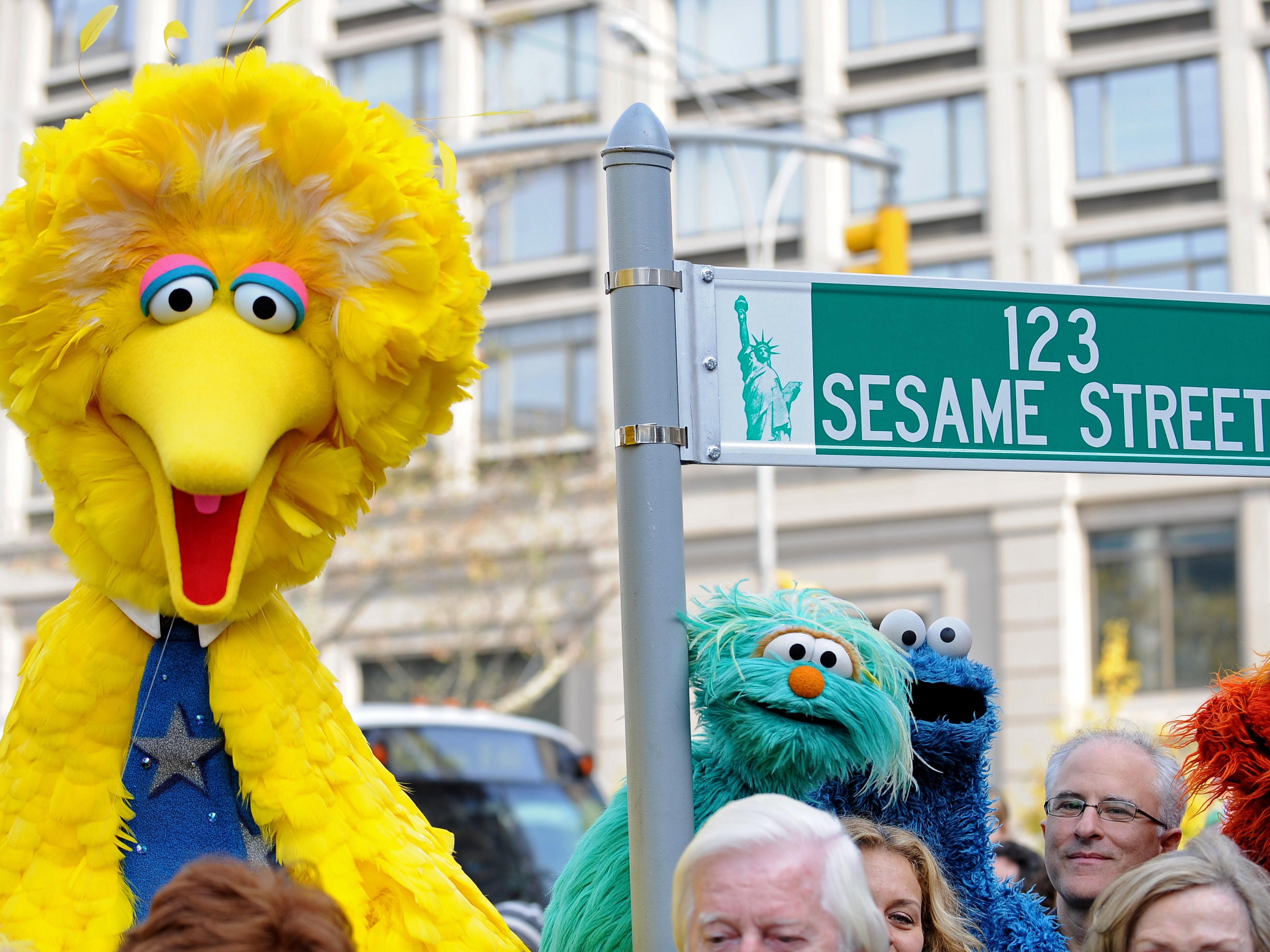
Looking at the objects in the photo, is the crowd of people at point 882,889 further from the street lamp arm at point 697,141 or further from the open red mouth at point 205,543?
the street lamp arm at point 697,141

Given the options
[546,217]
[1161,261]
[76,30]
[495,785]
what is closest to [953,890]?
[495,785]

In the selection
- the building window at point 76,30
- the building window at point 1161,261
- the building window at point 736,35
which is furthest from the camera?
the building window at point 76,30

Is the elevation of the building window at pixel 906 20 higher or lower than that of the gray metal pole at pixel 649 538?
higher

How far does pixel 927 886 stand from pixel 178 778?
1.22 m

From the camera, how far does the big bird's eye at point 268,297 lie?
246 cm

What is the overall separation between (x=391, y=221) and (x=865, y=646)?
1.03 m

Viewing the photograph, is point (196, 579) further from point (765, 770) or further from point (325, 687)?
point (765, 770)

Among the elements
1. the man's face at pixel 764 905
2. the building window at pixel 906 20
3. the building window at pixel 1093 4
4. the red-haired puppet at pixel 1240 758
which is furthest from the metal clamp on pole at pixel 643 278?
the building window at pixel 1093 4

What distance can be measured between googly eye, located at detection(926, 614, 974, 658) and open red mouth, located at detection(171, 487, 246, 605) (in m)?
1.22

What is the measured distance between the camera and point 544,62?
2020 cm

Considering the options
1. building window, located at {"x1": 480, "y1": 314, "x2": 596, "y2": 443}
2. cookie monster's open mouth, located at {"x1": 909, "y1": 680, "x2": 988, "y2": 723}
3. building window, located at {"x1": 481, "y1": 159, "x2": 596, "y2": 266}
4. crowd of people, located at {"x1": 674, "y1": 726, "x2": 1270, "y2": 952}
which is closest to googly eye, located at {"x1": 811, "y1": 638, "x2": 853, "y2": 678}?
crowd of people, located at {"x1": 674, "y1": 726, "x2": 1270, "y2": 952}

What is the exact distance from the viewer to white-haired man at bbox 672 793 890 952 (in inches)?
77.0

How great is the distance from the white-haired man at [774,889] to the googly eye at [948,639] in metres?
0.76

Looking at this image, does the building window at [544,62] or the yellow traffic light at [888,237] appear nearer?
the yellow traffic light at [888,237]
